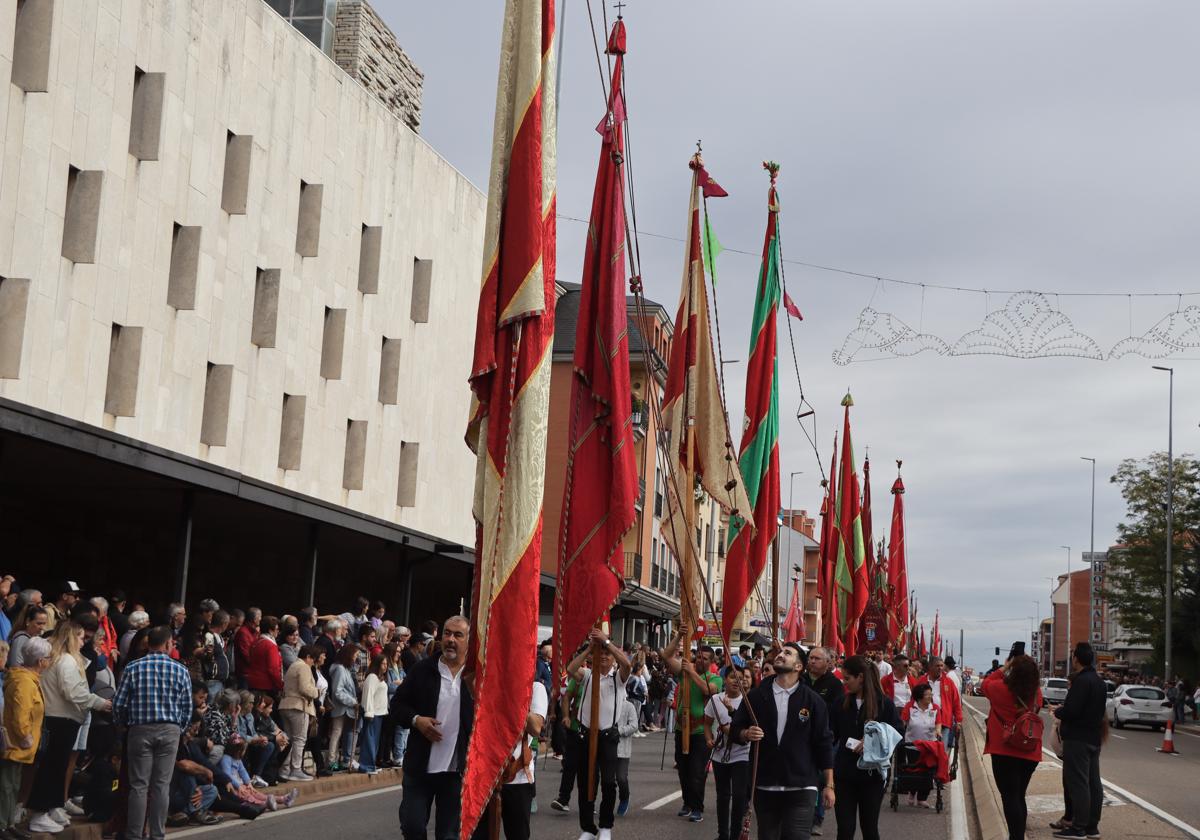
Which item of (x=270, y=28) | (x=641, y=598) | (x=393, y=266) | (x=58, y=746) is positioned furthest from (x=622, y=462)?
(x=641, y=598)

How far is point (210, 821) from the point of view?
1418 centimetres

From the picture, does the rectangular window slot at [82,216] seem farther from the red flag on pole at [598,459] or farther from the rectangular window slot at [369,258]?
the red flag on pole at [598,459]

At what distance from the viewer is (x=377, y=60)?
36.7 metres

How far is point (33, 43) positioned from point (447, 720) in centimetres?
1668

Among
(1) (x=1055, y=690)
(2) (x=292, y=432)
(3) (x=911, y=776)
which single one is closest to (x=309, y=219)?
(2) (x=292, y=432)

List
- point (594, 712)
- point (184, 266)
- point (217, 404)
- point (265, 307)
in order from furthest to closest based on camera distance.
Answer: point (265, 307), point (217, 404), point (184, 266), point (594, 712)

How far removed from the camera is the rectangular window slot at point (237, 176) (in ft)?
89.7

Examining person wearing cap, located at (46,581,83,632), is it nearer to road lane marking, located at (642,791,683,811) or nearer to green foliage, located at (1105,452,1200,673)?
road lane marking, located at (642,791,683,811)

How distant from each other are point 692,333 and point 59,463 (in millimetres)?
10983

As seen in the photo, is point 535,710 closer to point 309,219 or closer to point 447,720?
point 447,720

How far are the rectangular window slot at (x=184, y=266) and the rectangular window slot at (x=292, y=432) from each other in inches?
199

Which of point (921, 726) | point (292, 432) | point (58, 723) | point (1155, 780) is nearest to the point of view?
point (58, 723)

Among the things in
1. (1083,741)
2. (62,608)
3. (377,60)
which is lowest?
(1083,741)

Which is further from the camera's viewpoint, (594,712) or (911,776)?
(911,776)
